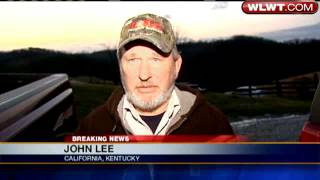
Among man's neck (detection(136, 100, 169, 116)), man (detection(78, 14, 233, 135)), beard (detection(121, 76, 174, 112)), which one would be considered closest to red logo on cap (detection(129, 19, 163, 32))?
man (detection(78, 14, 233, 135))

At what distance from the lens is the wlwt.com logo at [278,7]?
473cm

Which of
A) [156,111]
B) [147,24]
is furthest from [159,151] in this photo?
[147,24]

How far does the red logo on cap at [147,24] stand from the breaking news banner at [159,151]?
61cm

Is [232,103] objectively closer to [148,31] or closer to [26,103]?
[148,31]

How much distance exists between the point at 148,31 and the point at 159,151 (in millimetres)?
664

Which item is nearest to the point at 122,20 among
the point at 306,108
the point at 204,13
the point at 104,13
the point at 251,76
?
the point at 104,13

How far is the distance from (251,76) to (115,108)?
0.78 m

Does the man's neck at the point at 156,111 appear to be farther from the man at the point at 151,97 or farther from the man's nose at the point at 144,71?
the man's nose at the point at 144,71

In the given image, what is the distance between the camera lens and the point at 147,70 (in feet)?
15.5

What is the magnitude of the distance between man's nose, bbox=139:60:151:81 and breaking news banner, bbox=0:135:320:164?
1.10 feet

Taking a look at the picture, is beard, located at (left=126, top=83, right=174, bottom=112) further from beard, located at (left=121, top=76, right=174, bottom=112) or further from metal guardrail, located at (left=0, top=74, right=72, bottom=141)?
metal guardrail, located at (left=0, top=74, right=72, bottom=141)

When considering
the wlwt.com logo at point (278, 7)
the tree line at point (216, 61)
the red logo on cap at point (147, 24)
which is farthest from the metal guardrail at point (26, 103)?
the wlwt.com logo at point (278, 7)

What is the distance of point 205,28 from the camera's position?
4.76 m

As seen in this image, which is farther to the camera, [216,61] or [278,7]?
[216,61]
